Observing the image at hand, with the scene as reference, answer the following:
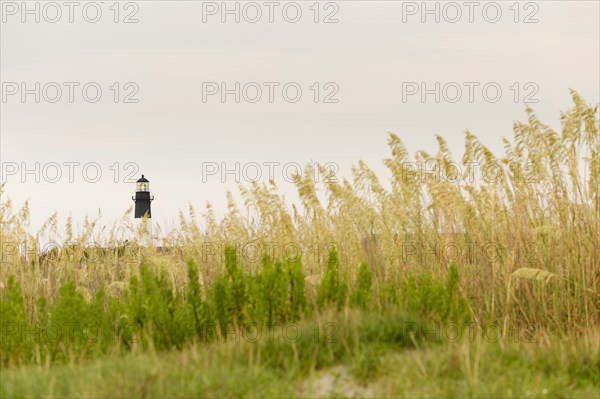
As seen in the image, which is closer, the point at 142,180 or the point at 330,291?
the point at 330,291

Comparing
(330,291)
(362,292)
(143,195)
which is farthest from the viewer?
(143,195)

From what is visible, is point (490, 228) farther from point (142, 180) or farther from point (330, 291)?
point (142, 180)

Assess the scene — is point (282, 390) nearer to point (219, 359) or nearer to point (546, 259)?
point (219, 359)

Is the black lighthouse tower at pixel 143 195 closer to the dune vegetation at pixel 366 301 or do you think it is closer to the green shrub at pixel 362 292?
the dune vegetation at pixel 366 301

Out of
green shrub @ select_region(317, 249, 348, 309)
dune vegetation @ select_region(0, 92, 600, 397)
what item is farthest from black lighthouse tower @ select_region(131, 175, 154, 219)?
green shrub @ select_region(317, 249, 348, 309)

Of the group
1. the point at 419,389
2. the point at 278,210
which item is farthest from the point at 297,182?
the point at 419,389

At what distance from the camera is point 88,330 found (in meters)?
5.88

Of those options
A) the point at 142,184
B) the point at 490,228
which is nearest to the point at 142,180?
the point at 142,184

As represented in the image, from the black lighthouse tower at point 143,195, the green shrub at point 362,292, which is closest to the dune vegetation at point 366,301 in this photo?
the green shrub at point 362,292

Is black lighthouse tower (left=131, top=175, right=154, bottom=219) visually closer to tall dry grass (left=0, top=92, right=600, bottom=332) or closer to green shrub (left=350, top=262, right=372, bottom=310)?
tall dry grass (left=0, top=92, right=600, bottom=332)

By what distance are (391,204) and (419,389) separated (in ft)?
12.0

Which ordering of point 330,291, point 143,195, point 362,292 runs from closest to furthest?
point 362,292, point 330,291, point 143,195

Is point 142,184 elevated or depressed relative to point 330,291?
elevated

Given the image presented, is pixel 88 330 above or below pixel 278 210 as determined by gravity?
below
